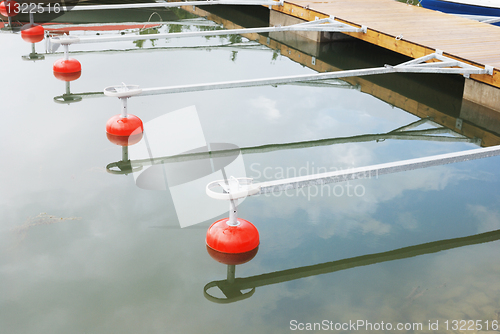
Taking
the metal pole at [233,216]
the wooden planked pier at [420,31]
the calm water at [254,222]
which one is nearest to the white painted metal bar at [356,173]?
the metal pole at [233,216]

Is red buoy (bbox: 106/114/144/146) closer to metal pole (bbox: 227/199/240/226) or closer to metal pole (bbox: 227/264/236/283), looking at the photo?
metal pole (bbox: 227/199/240/226)

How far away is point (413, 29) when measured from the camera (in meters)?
7.59

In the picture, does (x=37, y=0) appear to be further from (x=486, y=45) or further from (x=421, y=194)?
(x=421, y=194)

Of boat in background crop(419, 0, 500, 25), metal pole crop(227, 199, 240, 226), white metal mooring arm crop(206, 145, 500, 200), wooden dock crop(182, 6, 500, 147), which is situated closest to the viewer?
white metal mooring arm crop(206, 145, 500, 200)

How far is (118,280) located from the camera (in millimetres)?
3076

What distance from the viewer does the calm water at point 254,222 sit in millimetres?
2863

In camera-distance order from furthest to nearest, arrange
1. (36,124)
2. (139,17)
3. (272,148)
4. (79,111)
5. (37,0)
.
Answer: (37,0)
(139,17)
(79,111)
(36,124)
(272,148)

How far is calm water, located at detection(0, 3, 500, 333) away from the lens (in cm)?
286

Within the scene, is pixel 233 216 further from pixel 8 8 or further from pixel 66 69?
pixel 8 8

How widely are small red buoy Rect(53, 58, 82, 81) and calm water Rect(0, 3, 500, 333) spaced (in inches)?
30.3

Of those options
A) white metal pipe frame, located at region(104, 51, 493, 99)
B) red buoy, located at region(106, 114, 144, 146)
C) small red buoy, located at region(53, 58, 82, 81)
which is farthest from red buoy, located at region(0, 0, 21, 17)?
red buoy, located at region(106, 114, 144, 146)

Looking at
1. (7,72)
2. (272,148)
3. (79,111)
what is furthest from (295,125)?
(7,72)

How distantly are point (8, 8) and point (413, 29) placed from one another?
300 inches

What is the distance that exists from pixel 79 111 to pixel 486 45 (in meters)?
5.35
